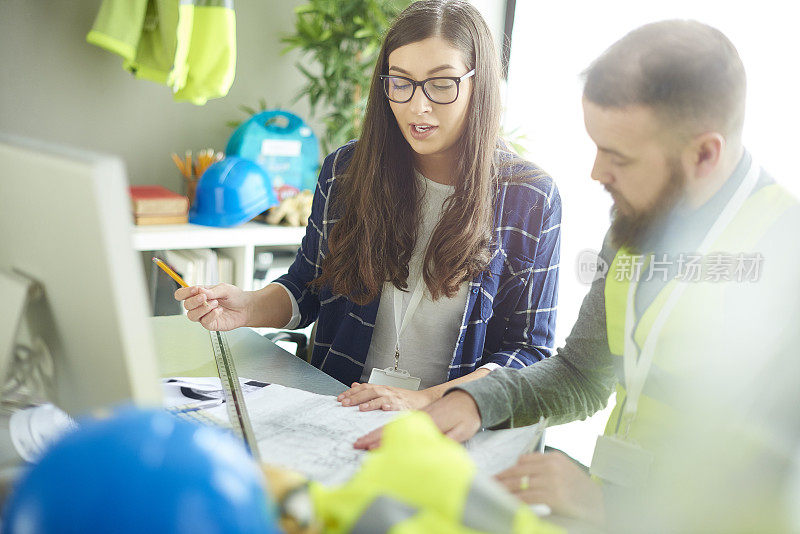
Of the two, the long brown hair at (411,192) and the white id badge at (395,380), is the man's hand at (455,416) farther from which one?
the long brown hair at (411,192)

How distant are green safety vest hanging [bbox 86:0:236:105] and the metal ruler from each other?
5.10ft

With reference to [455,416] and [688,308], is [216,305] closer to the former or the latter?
[455,416]

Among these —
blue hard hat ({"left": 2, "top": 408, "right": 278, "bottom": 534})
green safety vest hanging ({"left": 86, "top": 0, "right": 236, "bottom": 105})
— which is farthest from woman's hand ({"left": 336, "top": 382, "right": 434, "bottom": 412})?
green safety vest hanging ({"left": 86, "top": 0, "right": 236, "bottom": 105})

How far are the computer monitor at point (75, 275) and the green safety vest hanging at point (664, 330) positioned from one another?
2.20 ft

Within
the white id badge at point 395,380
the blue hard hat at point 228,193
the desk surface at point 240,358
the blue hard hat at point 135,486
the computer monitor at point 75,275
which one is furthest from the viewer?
the blue hard hat at point 228,193

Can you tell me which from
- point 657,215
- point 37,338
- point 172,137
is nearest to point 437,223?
point 657,215

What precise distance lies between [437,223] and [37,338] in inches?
39.0

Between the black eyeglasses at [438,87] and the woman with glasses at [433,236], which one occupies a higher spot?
the black eyeglasses at [438,87]

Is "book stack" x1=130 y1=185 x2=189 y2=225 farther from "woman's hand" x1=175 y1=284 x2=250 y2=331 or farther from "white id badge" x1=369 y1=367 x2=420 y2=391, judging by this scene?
"white id badge" x1=369 y1=367 x2=420 y2=391

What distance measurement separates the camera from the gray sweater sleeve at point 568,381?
1106 mm

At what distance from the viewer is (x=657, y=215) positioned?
95 cm

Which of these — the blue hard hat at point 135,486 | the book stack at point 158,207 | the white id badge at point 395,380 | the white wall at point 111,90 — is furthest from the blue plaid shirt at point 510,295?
the white wall at point 111,90

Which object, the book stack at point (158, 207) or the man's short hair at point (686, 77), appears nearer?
the man's short hair at point (686, 77)

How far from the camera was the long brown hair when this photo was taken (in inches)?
59.9
